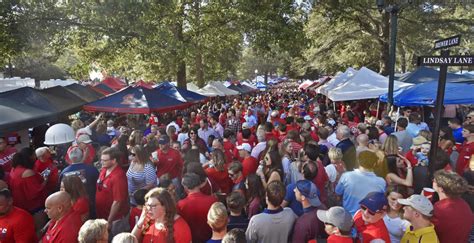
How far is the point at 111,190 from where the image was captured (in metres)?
4.20

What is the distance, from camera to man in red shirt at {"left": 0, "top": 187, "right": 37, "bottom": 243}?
335cm

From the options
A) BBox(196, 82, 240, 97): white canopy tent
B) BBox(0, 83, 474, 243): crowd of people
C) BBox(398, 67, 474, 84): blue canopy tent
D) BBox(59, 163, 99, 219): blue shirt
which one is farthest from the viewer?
BBox(196, 82, 240, 97): white canopy tent

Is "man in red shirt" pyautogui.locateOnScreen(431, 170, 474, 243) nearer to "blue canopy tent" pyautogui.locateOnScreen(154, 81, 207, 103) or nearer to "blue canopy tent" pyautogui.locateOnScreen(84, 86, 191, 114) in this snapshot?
"blue canopy tent" pyautogui.locateOnScreen(84, 86, 191, 114)

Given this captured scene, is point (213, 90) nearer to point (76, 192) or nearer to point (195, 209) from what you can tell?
point (76, 192)

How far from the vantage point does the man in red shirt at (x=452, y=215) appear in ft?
10.4

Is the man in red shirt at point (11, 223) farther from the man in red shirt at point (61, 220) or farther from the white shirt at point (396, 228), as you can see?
the white shirt at point (396, 228)

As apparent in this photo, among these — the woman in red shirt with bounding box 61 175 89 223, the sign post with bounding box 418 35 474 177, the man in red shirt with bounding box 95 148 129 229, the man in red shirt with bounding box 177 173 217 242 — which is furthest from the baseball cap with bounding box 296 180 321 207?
the woman in red shirt with bounding box 61 175 89 223

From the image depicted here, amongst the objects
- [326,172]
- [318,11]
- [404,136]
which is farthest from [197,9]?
[326,172]

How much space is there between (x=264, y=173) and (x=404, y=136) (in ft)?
11.6

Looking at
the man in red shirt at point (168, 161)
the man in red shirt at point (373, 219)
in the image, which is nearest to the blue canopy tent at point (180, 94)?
the man in red shirt at point (168, 161)

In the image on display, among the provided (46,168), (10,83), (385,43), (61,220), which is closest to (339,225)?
(61,220)

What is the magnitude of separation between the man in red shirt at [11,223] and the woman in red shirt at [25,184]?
1.28m

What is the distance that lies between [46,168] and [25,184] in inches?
21.5

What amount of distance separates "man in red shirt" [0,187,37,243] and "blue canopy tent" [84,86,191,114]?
5259 mm
